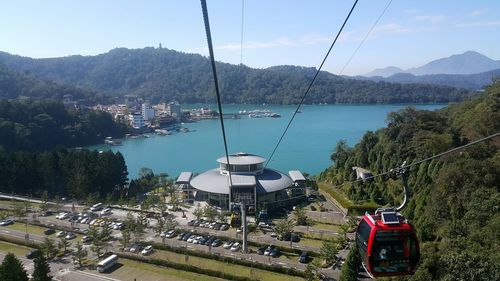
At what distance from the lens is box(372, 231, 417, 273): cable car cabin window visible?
10.7 ft

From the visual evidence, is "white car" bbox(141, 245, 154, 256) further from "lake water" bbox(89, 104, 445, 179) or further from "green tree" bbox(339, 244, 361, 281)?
"lake water" bbox(89, 104, 445, 179)

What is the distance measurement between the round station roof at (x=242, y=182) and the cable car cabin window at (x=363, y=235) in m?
10.9

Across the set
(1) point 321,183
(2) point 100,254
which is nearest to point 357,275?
(2) point 100,254

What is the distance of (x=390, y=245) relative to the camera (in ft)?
10.8

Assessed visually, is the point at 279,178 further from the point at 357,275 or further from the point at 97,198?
the point at 357,275

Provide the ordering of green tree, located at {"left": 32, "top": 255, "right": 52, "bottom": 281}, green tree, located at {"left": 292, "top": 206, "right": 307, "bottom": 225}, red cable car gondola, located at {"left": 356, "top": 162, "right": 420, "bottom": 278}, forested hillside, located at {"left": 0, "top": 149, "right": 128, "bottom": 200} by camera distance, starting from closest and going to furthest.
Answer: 1. red cable car gondola, located at {"left": 356, "top": 162, "right": 420, "bottom": 278}
2. green tree, located at {"left": 32, "top": 255, "right": 52, "bottom": 281}
3. green tree, located at {"left": 292, "top": 206, "right": 307, "bottom": 225}
4. forested hillside, located at {"left": 0, "top": 149, "right": 128, "bottom": 200}

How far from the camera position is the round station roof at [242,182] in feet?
48.9

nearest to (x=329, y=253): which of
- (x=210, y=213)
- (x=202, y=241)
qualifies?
(x=202, y=241)

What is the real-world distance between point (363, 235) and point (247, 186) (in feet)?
36.3

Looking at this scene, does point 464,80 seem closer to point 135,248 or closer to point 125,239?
point 135,248

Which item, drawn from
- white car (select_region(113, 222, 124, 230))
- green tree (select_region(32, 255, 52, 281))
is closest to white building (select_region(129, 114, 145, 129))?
white car (select_region(113, 222, 124, 230))

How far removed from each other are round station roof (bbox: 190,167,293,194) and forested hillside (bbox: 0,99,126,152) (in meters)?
17.9

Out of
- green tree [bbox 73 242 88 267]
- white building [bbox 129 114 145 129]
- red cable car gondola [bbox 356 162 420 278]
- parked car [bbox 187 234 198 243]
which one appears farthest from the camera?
white building [bbox 129 114 145 129]

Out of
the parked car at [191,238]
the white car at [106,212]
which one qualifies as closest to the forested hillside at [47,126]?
the white car at [106,212]
